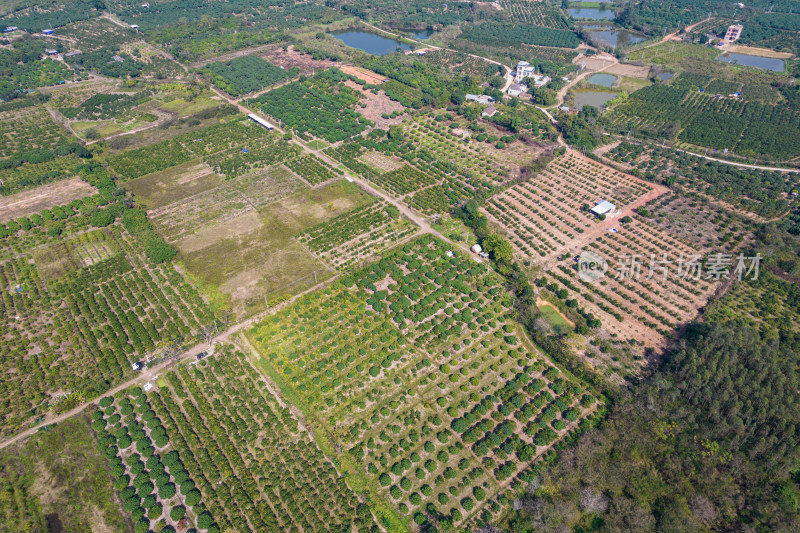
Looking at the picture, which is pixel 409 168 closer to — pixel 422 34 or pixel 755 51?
pixel 422 34

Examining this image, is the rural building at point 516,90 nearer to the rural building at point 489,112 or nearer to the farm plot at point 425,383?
the rural building at point 489,112

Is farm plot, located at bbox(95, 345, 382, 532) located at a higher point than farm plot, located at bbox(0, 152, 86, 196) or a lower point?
higher

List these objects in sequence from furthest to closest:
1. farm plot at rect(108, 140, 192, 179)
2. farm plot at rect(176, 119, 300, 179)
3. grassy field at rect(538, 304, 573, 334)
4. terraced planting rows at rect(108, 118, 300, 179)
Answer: farm plot at rect(176, 119, 300, 179)
terraced planting rows at rect(108, 118, 300, 179)
farm plot at rect(108, 140, 192, 179)
grassy field at rect(538, 304, 573, 334)

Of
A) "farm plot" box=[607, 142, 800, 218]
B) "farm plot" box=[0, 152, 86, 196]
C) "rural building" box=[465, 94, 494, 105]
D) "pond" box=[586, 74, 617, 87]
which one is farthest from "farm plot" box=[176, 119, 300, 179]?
"pond" box=[586, 74, 617, 87]

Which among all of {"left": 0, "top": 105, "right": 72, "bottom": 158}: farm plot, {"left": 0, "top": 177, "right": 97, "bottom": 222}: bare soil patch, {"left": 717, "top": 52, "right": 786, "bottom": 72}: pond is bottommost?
{"left": 0, "top": 177, "right": 97, "bottom": 222}: bare soil patch

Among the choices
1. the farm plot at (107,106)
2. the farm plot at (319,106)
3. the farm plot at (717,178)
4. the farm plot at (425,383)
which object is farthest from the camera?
the farm plot at (107,106)

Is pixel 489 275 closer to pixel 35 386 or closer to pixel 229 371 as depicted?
pixel 229 371

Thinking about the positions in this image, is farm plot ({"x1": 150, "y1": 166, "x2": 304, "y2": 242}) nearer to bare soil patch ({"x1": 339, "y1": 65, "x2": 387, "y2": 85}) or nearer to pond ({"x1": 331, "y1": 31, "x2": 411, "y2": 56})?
bare soil patch ({"x1": 339, "y1": 65, "x2": 387, "y2": 85})

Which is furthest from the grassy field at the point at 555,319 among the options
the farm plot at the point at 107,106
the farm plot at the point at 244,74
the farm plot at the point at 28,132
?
the farm plot at the point at 107,106
